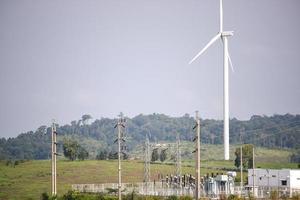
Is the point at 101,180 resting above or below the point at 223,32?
below

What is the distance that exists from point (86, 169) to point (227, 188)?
36.7m

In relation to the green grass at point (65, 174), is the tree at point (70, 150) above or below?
above

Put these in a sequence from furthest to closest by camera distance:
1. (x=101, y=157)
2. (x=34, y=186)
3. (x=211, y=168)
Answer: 1. (x=101, y=157)
2. (x=211, y=168)
3. (x=34, y=186)

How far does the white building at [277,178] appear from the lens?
78.1 m

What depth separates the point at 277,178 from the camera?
8025 cm

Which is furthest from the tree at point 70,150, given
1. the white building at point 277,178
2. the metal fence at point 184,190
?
the white building at point 277,178

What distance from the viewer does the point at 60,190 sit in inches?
3398

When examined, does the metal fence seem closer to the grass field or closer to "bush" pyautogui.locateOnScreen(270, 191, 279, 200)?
"bush" pyautogui.locateOnScreen(270, 191, 279, 200)

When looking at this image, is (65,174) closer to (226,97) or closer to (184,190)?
(226,97)

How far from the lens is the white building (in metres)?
78.1

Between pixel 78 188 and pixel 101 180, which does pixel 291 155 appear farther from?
pixel 78 188

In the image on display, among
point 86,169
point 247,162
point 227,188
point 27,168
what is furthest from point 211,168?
point 227,188

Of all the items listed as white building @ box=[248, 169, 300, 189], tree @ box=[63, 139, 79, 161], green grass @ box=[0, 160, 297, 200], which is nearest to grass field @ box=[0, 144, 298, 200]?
green grass @ box=[0, 160, 297, 200]

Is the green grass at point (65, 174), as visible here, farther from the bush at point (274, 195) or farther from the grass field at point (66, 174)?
the bush at point (274, 195)
